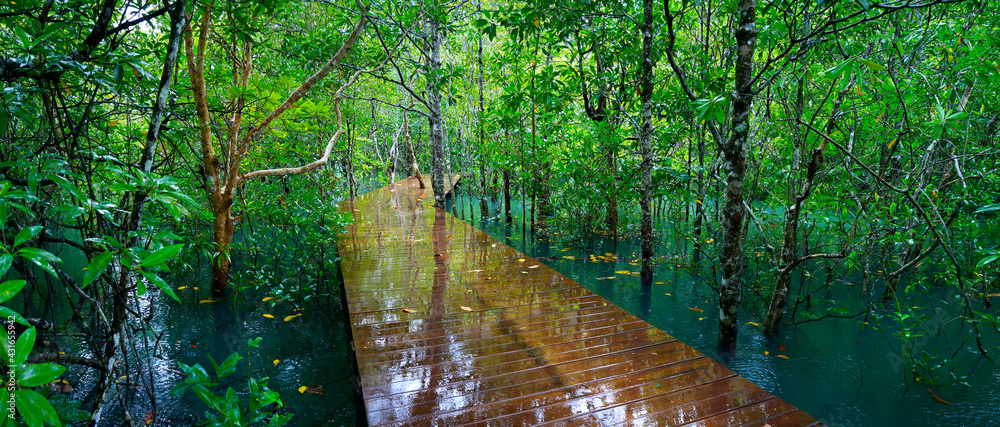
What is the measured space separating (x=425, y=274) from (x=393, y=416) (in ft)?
8.24

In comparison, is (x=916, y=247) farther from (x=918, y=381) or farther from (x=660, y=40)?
(x=660, y=40)

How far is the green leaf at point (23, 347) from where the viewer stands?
3.48ft

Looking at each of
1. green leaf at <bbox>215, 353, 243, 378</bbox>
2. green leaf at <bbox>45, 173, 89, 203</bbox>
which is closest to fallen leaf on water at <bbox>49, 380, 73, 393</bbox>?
green leaf at <bbox>215, 353, 243, 378</bbox>

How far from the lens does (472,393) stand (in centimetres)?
248

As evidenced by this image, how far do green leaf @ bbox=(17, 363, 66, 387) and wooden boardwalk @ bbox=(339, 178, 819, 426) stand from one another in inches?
51.3

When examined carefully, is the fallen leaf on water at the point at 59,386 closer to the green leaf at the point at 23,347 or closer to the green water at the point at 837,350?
the green leaf at the point at 23,347

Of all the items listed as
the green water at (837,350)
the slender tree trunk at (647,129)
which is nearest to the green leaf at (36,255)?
the green water at (837,350)

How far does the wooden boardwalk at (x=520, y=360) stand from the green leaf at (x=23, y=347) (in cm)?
137

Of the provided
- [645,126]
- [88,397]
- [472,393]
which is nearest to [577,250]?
[645,126]

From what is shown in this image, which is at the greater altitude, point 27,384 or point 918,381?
point 27,384

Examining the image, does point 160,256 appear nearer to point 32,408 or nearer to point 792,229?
point 32,408

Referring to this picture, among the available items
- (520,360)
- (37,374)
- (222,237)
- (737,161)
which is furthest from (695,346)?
(222,237)

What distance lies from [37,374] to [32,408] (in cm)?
10

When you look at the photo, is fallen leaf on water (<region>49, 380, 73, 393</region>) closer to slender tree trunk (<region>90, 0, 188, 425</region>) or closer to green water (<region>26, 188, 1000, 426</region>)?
green water (<region>26, 188, 1000, 426</region>)
